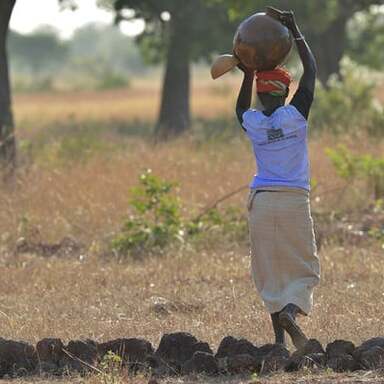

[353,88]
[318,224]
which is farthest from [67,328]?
[353,88]

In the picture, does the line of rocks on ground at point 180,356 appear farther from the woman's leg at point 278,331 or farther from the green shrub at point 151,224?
the green shrub at point 151,224

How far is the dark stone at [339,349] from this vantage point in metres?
5.60

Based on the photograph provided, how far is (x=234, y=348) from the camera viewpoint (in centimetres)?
577

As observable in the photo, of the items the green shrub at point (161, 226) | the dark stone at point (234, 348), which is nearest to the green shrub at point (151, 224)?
the green shrub at point (161, 226)

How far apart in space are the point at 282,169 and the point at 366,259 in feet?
11.1

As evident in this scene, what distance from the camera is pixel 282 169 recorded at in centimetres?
592

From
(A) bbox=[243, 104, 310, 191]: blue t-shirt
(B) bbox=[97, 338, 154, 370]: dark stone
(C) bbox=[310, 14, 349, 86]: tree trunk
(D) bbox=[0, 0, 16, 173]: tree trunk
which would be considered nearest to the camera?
(B) bbox=[97, 338, 154, 370]: dark stone

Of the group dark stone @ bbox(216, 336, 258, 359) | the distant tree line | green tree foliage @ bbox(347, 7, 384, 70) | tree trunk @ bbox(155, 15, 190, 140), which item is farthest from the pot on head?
green tree foliage @ bbox(347, 7, 384, 70)

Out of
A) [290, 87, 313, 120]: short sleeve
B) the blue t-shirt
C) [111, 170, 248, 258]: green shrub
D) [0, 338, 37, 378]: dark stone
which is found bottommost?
[0, 338, 37, 378]: dark stone

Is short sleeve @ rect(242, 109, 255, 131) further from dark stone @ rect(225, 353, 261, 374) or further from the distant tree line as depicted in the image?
the distant tree line

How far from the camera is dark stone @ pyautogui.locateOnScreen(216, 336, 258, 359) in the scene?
5.74m

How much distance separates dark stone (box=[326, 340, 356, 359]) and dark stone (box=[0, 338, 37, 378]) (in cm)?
147

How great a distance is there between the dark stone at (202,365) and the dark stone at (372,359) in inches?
27.8

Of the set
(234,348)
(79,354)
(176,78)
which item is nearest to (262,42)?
(234,348)
